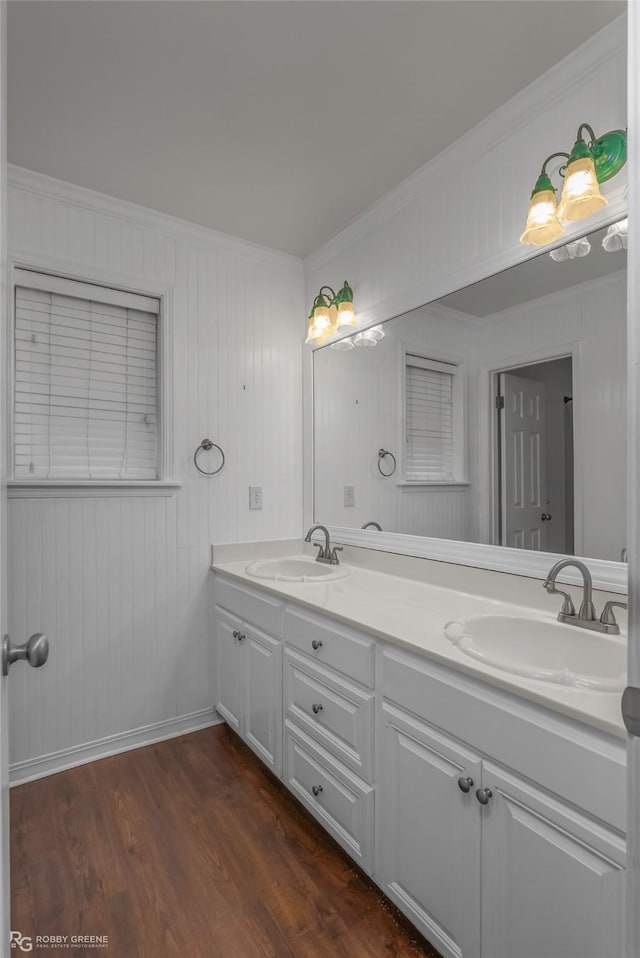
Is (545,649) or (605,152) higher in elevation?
(605,152)

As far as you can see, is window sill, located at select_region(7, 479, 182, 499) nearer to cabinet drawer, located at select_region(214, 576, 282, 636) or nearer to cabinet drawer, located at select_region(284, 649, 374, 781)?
cabinet drawer, located at select_region(214, 576, 282, 636)

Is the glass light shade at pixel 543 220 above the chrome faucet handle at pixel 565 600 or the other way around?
above

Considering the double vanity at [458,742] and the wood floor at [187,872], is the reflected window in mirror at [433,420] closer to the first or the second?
the double vanity at [458,742]

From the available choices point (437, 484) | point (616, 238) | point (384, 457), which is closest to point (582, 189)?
point (616, 238)

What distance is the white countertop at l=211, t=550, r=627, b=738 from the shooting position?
94 centimetres

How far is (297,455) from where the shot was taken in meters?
2.75

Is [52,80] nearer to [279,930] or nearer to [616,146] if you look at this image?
[616,146]

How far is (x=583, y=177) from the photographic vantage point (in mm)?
1299

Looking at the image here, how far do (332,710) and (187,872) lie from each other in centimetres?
67

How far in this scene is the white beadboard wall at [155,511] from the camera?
2033 millimetres

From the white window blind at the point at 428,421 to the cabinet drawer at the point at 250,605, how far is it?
80cm

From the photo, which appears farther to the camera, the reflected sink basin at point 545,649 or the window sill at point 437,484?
the window sill at point 437,484

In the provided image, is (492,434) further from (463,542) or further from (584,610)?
(584,610)

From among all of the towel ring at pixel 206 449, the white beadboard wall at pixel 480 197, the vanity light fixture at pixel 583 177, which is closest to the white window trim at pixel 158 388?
the towel ring at pixel 206 449
